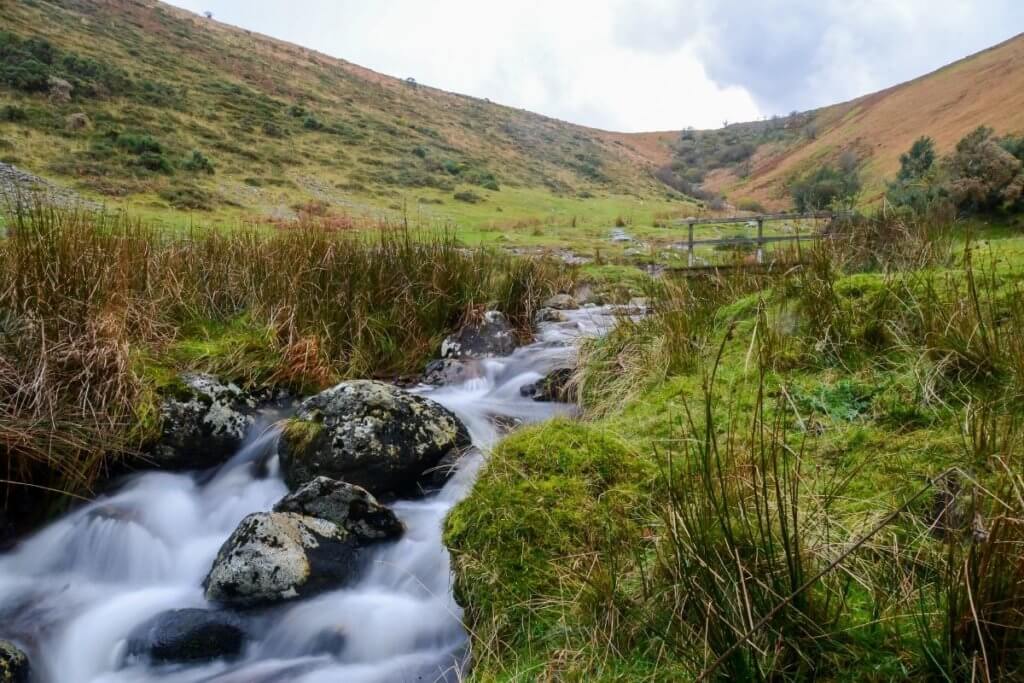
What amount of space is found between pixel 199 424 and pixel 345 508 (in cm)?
164

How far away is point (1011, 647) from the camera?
4.08ft

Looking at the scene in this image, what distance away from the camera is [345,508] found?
340 cm

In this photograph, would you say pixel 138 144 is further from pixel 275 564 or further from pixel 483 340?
pixel 275 564

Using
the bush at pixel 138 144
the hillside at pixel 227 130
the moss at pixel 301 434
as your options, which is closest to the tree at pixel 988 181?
the hillside at pixel 227 130

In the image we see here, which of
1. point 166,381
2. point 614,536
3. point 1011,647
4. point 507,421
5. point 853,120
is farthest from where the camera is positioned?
point 853,120

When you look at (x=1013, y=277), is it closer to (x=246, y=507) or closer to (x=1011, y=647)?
(x=1011, y=647)

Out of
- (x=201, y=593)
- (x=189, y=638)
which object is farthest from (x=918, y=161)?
(x=189, y=638)

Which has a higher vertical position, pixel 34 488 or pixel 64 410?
pixel 64 410

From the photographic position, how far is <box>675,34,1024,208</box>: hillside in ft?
113

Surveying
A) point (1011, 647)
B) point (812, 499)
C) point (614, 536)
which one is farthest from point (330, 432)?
point (1011, 647)

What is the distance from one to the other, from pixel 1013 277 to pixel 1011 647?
9.67 feet

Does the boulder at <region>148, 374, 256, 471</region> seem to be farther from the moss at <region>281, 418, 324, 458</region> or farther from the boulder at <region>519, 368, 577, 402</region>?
the boulder at <region>519, 368, 577, 402</region>

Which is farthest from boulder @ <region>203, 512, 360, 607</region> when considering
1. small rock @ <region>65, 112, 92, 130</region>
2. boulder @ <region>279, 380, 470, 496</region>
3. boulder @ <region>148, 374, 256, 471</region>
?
small rock @ <region>65, 112, 92, 130</region>

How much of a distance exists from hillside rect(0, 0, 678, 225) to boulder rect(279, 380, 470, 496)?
3.90m
